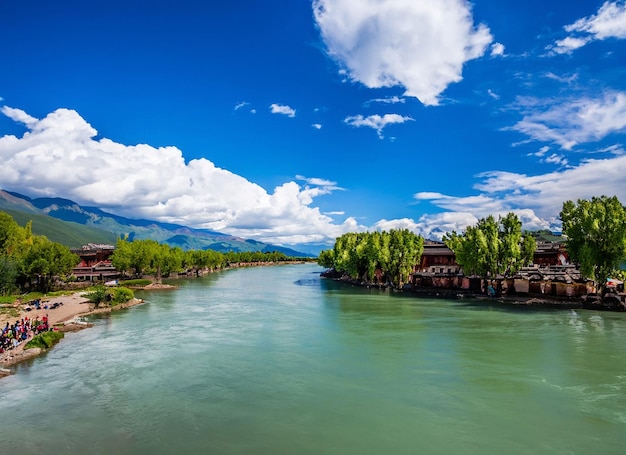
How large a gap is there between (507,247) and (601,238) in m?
16.3

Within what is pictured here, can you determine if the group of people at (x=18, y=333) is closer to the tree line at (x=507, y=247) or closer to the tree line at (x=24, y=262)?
the tree line at (x=24, y=262)

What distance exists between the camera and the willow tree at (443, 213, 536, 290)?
71.9m

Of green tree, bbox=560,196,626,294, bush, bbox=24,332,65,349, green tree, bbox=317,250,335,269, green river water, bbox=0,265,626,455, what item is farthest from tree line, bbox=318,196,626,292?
bush, bbox=24,332,65,349

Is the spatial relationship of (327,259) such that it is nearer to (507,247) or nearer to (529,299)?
(507,247)

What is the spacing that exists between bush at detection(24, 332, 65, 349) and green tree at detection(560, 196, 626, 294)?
64.0 metres

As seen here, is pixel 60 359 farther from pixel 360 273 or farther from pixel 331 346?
pixel 360 273

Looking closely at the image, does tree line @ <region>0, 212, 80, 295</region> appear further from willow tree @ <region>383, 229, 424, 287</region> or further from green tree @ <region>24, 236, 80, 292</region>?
willow tree @ <region>383, 229, 424, 287</region>

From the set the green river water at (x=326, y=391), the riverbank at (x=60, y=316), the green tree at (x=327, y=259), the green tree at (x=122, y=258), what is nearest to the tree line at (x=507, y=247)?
the green river water at (x=326, y=391)

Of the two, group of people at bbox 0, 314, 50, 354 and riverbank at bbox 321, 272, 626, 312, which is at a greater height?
riverbank at bbox 321, 272, 626, 312

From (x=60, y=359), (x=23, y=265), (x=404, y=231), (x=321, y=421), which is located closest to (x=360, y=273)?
(x=404, y=231)

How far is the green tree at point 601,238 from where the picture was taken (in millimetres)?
55656

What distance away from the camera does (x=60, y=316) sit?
2066 inches

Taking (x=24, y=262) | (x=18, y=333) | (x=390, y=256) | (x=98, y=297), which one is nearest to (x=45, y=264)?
(x=24, y=262)

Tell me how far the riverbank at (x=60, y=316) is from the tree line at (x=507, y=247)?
178ft
